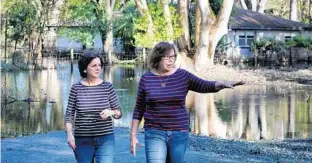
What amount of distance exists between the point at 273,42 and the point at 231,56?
168 inches

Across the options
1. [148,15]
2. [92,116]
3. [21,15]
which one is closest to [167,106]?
[92,116]

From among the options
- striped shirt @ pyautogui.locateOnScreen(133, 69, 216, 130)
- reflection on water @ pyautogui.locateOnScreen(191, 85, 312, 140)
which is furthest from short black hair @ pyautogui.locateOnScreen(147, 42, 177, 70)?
reflection on water @ pyautogui.locateOnScreen(191, 85, 312, 140)

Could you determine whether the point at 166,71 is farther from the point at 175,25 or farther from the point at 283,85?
the point at 175,25

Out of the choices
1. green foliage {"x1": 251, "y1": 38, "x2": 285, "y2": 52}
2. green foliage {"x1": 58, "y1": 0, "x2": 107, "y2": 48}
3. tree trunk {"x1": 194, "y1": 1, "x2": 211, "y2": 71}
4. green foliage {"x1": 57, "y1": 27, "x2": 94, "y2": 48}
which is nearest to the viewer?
tree trunk {"x1": 194, "y1": 1, "x2": 211, "y2": 71}

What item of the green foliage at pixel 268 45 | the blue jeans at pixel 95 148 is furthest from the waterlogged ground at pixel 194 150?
the green foliage at pixel 268 45

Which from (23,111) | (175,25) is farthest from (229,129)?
(175,25)

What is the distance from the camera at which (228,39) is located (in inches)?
1957

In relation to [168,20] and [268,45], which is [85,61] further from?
[268,45]

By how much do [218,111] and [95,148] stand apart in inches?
594

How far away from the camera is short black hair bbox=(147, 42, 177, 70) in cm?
593

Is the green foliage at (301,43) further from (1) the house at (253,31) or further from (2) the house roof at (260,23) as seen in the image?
(2) the house roof at (260,23)

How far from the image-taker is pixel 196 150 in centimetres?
1235

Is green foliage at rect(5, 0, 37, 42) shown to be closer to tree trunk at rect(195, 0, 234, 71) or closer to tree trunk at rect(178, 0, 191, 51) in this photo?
tree trunk at rect(178, 0, 191, 51)

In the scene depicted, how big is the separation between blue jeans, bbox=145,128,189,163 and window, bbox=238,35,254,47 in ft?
146
